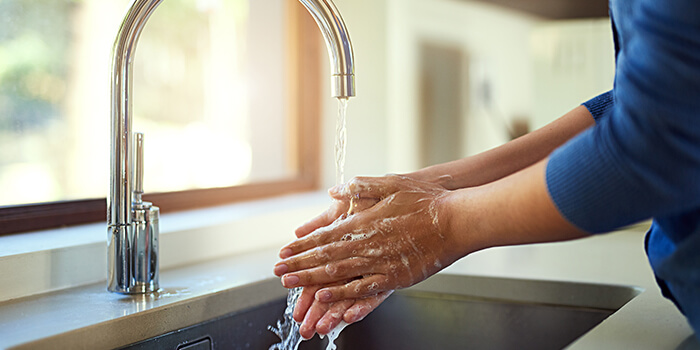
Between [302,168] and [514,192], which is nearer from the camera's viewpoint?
[514,192]

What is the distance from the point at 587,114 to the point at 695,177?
398 mm

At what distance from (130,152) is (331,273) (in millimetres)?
300

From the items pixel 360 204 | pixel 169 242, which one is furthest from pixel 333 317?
pixel 169 242

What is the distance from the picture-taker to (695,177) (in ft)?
1.86

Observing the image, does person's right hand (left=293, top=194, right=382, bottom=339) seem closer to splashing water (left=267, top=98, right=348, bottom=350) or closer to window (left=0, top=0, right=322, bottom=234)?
splashing water (left=267, top=98, right=348, bottom=350)

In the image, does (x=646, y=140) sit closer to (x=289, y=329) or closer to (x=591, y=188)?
(x=591, y=188)

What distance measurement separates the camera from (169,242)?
1.15 meters

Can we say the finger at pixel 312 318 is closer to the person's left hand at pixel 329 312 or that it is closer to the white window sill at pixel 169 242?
the person's left hand at pixel 329 312

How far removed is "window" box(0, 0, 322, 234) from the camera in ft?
3.92

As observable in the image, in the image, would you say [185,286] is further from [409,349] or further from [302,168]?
[302,168]

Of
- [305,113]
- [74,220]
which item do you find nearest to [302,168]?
[305,113]

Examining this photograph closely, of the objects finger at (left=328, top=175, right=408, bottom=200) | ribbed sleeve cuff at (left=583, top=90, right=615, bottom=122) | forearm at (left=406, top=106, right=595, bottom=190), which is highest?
ribbed sleeve cuff at (left=583, top=90, right=615, bottom=122)

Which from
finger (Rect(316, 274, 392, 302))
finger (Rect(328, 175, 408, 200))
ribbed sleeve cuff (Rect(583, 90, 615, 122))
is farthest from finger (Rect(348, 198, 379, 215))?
ribbed sleeve cuff (Rect(583, 90, 615, 122))

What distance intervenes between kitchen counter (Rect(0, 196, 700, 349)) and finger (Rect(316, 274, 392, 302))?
19 centimetres
